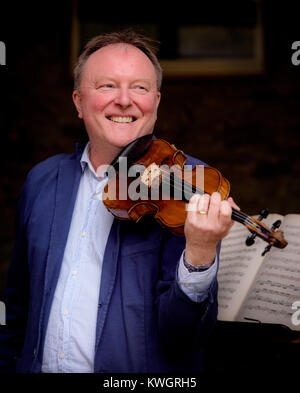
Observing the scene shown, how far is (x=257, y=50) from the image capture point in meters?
4.28

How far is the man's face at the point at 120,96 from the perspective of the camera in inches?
63.1

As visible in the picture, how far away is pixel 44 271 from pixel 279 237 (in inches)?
29.5

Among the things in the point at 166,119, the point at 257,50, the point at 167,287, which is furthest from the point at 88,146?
the point at 257,50

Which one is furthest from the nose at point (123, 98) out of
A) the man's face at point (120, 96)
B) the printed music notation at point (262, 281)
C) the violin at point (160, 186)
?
the printed music notation at point (262, 281)

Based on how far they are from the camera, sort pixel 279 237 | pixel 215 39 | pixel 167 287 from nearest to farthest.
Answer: pixel 279 237
pixel 167 287
pixel 215 39

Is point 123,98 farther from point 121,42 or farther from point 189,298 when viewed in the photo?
point 189,298

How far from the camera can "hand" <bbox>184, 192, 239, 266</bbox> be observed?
1.26 meters

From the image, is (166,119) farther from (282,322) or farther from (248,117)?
(282,322)

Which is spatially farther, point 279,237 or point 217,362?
point 217,362

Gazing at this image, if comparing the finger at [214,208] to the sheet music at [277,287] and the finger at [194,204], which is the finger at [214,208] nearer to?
the finger at [194,204]

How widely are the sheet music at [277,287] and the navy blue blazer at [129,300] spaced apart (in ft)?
0.76

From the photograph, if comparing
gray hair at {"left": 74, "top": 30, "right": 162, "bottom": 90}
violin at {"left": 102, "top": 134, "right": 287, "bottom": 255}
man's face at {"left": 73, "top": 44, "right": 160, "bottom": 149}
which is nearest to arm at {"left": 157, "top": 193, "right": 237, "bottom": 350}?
violin at {"left": 102, "top": 134, "right": 287, "bottom": 255}

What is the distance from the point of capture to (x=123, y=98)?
158 centimetres

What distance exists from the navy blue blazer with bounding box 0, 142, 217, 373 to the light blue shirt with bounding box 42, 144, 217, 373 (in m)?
0.03
